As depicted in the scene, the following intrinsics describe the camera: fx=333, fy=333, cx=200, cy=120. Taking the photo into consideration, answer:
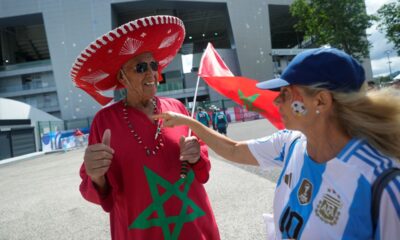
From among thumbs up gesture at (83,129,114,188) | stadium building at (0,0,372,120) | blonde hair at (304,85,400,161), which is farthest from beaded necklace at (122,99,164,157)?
stadium building at (0,0,372,120)

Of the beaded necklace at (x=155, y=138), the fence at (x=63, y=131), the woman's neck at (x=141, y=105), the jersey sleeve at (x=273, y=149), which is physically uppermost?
the woman's neck at (x=141, y=105)

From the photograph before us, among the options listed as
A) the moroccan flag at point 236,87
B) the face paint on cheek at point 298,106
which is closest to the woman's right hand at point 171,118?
the face paint on cheek at point 298,106

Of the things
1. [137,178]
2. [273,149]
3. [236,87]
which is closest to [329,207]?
[273,149]

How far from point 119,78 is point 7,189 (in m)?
8.96

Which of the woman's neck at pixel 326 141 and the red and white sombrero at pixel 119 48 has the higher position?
the red and white sombrero at pixel 119 48

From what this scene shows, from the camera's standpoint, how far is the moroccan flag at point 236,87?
318 centimetres

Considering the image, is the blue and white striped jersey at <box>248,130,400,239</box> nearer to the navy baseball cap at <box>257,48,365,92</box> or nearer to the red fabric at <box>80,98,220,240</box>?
the navy baseball cap at <box>257,48,365,92</box>

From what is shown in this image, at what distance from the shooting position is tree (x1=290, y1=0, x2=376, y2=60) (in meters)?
28.6

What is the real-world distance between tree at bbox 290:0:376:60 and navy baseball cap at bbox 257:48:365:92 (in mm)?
29077

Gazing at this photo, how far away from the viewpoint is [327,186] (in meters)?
1.36

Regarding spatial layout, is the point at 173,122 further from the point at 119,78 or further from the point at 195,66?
the point at 195,66

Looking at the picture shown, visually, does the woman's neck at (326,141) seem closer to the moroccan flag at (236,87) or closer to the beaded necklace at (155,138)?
the beaded necklace at (155,138)

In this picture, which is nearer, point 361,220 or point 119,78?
point 361,220

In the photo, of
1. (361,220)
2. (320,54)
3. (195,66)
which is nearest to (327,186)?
(361,220)
